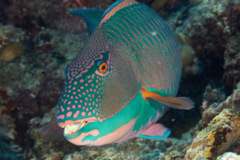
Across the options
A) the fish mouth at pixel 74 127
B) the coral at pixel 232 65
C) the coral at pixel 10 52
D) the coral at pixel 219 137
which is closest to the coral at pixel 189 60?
the coral at pixel 232 65

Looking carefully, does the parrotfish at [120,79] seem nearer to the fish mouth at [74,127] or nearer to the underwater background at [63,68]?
the fish mouth at [74,127]

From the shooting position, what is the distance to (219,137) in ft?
4.96

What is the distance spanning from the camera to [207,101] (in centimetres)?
285

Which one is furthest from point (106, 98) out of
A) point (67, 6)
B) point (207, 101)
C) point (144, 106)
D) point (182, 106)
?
point (67, 6)

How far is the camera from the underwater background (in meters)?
2.96

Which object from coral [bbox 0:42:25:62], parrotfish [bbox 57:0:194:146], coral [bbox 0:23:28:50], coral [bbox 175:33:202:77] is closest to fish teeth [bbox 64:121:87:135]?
parrotfish [bbox 57:0:194:146]

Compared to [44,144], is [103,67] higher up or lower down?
higher up

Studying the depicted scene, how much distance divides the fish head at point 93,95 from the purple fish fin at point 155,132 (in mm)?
736

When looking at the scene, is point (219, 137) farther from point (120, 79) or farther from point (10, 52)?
point (10, 52)

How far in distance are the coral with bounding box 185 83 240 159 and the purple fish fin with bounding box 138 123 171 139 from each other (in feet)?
2.32

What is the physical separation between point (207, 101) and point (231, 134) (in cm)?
144

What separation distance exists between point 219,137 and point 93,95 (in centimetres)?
113

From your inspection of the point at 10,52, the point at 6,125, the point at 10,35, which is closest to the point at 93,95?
the point at 6,125

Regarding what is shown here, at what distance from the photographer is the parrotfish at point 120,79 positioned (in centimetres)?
151
